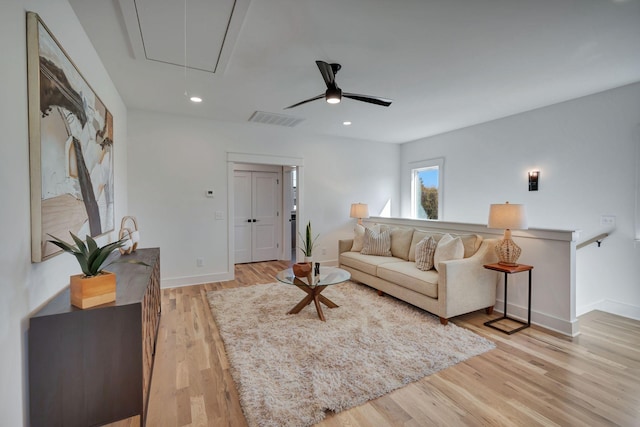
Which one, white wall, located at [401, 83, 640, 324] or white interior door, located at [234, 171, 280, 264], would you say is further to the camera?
white interior door, located at [234, 171, 280, 264]

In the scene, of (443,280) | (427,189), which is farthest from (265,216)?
(443,280)

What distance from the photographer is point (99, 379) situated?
1497mm

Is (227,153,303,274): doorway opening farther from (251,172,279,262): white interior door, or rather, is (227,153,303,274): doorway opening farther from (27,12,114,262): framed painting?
(27,12,114,262): framed painting

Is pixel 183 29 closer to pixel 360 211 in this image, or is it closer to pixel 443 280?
pixel 443 280

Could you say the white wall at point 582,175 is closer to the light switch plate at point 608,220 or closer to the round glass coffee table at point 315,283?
the light switch plate at point 608,220

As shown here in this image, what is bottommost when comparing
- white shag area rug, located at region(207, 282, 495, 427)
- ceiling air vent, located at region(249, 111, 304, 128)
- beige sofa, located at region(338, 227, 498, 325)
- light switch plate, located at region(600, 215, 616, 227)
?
white shag area rug, located at region(207, 282, 495, 427)

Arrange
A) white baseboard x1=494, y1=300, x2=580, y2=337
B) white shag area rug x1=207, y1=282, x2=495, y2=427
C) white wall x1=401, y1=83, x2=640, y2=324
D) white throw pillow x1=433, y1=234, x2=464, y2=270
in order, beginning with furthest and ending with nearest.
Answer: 1. white wall x1=401, y1=83, x2=640, y2=324
2. white throw pillow x1=433, y1=234, x2=464, y2=270
3. white baseboard x1=494, y1=300, x2=580, y2=337
4. white shag area rug x1=207, y1=282, x2=495, y2=427

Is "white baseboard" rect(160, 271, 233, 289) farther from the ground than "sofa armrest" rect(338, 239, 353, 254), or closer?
closer

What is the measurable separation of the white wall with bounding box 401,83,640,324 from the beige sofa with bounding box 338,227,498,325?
48cm

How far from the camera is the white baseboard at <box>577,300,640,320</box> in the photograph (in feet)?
10.7

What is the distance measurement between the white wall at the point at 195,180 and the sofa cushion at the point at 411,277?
2.08 meters

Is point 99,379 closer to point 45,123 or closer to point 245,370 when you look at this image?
point 245,370

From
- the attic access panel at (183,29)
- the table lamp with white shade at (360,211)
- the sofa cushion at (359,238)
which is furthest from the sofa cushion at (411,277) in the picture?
the attic access panel at (183,29)

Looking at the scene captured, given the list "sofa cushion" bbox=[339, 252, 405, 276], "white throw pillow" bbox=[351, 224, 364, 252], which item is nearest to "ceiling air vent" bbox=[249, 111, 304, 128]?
"white throw pillow" bbox=[351, 224, 364, 252]
